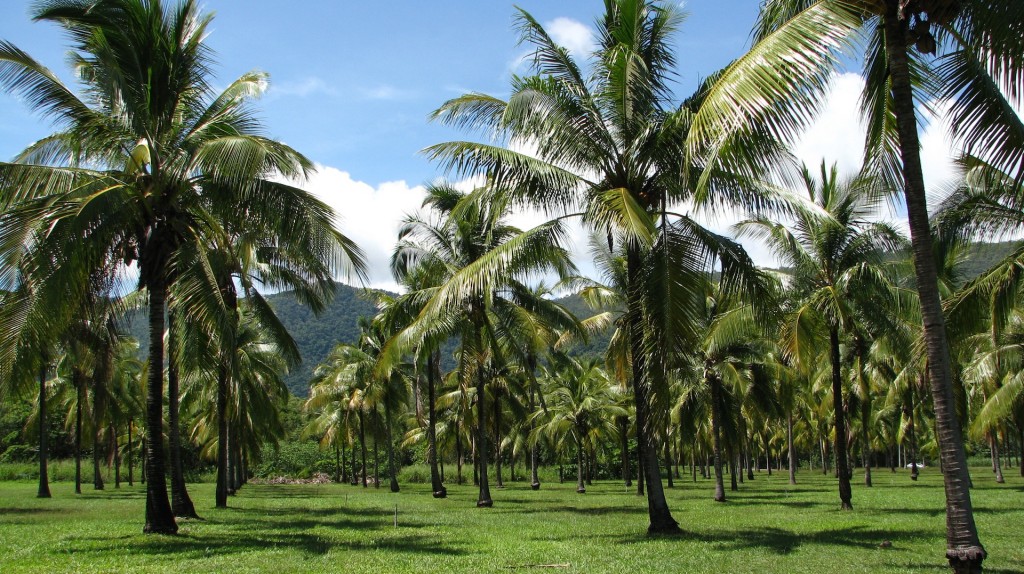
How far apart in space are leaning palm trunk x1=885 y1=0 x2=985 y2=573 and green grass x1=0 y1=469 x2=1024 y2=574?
7.93 feet

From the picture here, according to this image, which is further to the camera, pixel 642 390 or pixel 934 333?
pixel 642 390

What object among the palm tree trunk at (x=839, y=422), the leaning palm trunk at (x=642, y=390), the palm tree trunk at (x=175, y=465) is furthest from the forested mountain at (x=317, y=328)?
the leaning palm trunk at (x=642, y=390)

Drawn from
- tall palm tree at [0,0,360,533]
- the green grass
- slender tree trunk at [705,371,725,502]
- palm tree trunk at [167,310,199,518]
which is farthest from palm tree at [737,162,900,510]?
palm tree trunk at [167,310,199,518]

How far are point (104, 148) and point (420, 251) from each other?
12217 millimetres

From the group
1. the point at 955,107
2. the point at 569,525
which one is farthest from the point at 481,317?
the point at 955,107

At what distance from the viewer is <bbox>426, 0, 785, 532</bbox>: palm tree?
40.1 feet

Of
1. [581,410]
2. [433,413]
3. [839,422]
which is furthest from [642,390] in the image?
[581,410]

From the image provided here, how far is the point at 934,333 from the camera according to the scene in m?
8.19

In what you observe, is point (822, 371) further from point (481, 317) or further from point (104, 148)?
point (104, 148)

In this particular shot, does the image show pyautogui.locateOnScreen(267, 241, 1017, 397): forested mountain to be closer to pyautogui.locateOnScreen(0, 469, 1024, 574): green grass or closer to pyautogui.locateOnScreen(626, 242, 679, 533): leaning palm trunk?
pyautogui.locateOnScreen(0, 469, 1024, 574): green grass

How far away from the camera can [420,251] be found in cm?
2483

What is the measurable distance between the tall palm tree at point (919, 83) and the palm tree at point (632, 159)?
3447 mm

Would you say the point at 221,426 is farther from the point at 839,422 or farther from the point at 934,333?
the point at 934,333

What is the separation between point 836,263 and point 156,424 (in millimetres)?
16252
